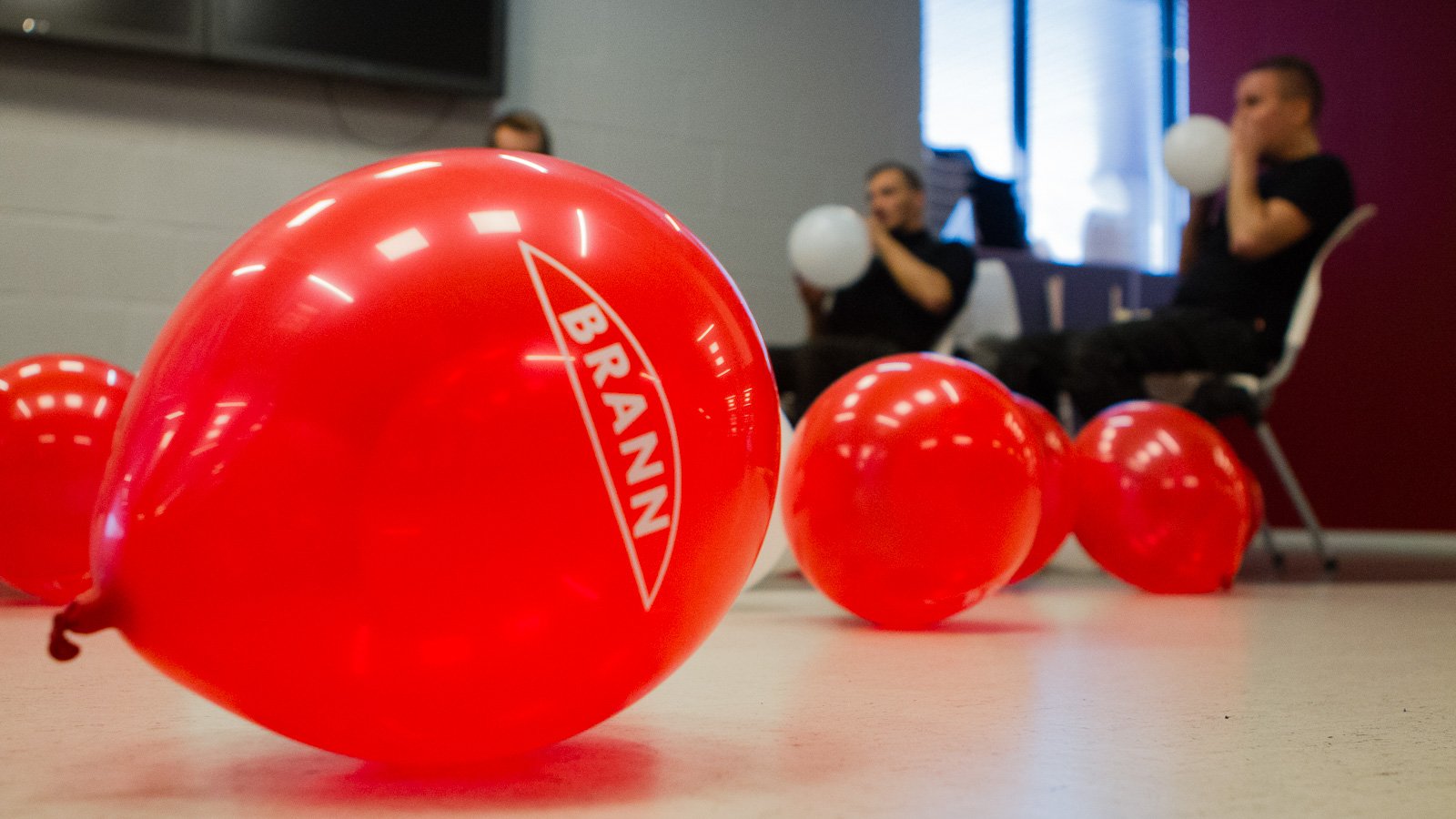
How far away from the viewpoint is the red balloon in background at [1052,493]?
7.02ft

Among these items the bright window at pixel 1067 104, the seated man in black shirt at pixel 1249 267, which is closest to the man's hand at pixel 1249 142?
the seated man in black shirt at pixel 1249 267

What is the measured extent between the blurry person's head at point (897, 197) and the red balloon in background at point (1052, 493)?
165 centimetres

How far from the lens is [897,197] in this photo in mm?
3838

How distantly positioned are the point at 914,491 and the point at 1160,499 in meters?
0.85

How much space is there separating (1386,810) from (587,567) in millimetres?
515

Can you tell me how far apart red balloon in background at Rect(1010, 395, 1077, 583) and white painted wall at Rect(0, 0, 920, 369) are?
7.05 feet

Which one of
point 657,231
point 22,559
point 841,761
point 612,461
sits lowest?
point 22,559

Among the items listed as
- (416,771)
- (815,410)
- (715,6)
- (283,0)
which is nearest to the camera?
(416,771)

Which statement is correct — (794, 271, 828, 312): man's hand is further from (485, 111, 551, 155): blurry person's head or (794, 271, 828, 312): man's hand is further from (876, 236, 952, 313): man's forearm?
(485, 111, 551, 155): blurry person's head

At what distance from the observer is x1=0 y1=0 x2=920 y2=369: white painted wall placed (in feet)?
11.2

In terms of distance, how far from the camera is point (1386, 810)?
29.9 inches

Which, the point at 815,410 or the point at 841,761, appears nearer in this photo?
the point at 841,761

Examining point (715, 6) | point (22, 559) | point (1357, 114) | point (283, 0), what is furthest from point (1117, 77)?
point (22, 559)

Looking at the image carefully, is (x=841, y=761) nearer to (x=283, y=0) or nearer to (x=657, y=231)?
(x=657, y=231)
